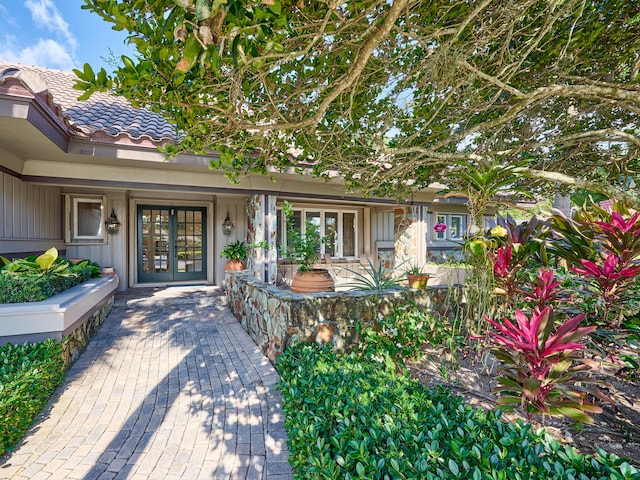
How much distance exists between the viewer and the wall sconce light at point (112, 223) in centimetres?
711

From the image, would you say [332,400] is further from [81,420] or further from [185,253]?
[185,253]

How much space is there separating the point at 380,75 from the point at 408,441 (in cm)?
346

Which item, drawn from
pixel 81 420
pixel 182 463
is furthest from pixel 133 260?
pixel 182 463

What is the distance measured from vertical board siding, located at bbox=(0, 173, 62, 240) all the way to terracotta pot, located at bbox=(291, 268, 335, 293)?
4.33 meters

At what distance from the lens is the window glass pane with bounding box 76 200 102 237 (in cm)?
706

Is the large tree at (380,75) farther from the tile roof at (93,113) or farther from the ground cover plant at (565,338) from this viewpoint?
the tile roof at (93,113)

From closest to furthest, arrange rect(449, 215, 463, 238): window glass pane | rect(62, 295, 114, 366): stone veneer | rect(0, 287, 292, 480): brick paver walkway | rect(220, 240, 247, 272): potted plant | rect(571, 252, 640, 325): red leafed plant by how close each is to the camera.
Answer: rect(0, 287, 292, 480): brick paver walkway < rect(571, 252, 640, 325): red leafed plant < rect(62, 295, 114, 366): stone veneer < rect(220, 240, 247, 272): potted plant < rect(449, 215, 463, 238): window glass pane

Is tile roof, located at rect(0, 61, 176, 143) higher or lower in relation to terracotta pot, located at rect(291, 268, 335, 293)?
higher

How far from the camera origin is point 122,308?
19.4ft

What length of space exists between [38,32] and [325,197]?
10250 mm

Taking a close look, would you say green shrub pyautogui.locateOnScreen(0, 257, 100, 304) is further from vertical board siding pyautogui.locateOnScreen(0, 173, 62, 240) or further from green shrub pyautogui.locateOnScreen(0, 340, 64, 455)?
vertical board siding pyautogui.locateOnScreen(0, 173, 62, 240)

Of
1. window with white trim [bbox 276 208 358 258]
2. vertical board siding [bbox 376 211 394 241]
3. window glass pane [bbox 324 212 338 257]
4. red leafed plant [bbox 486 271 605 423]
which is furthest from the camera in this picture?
vertical board siding [bbox 376 211 394 241]

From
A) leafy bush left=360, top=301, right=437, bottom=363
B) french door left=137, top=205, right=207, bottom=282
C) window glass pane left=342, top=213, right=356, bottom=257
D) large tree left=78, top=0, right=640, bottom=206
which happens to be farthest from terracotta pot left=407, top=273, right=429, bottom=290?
french door left=137, top=205, right=207, bottom=282

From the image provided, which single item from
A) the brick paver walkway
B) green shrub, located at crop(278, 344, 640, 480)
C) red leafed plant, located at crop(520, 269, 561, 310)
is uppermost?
red leafed plant, located at crop(520, 269, 561, 310)
